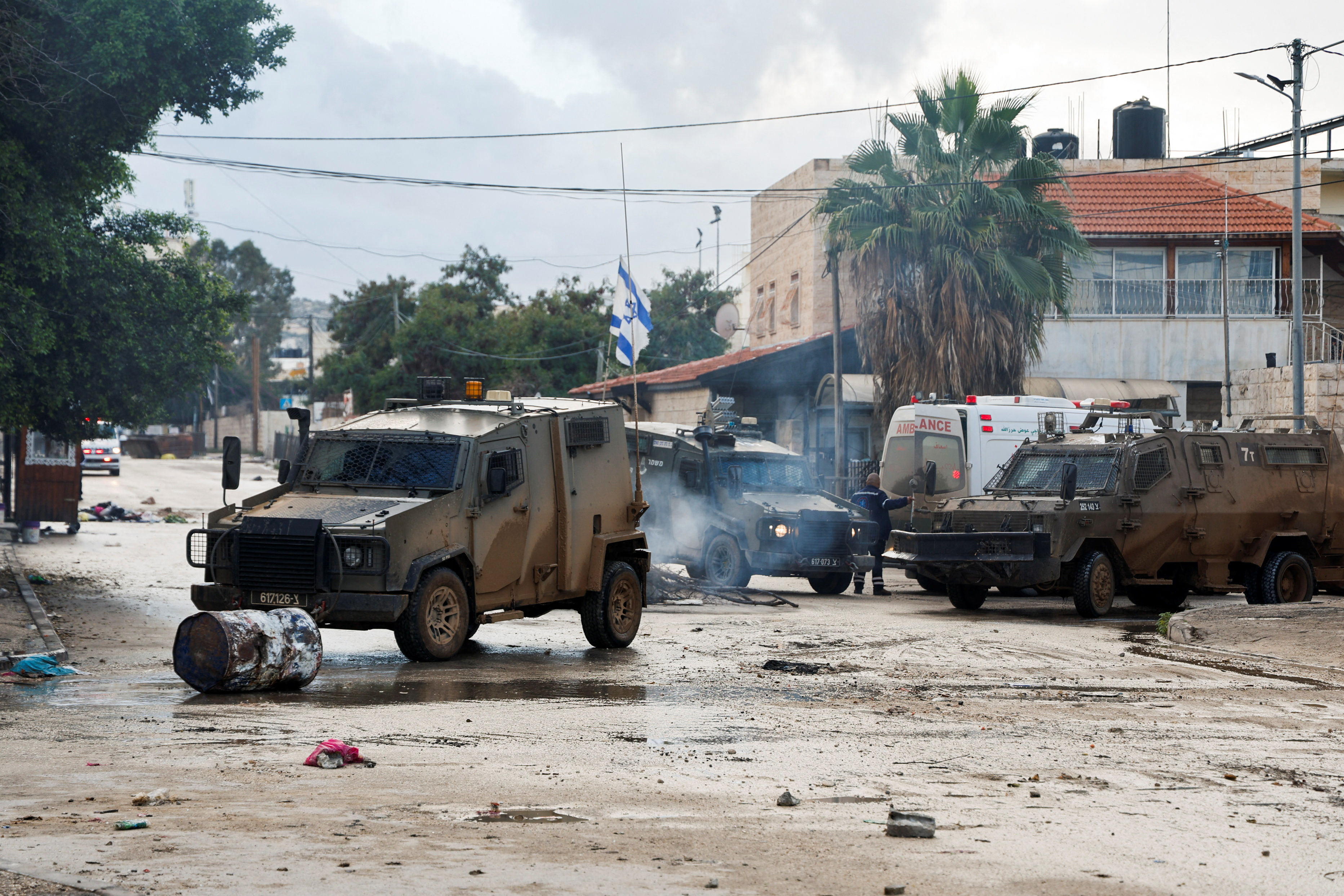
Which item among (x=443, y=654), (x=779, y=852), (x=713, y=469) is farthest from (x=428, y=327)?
(x=779, y=852)

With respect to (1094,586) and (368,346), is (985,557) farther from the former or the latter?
(368,346)

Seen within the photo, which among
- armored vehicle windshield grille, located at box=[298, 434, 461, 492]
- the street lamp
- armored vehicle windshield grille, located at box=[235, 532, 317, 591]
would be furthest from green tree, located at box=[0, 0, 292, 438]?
the street lamp

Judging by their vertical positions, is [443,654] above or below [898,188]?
below

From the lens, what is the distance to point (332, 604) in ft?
35.2

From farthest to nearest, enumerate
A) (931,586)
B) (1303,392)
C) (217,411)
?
(217,411), (1303,392), (931,586)

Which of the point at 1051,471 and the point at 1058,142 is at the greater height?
the point at 1058,142

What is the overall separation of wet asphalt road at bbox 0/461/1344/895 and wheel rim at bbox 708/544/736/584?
20.2 ft

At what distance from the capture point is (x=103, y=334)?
16.8 m

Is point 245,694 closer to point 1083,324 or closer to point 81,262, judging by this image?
point 81,262

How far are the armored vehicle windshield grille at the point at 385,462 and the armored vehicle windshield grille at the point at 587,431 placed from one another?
1.31 m

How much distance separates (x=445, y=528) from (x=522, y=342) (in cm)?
4464

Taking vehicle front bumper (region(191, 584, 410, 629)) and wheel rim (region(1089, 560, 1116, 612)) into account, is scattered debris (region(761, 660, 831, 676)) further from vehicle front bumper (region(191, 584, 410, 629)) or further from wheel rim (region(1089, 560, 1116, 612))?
wheel rim (region(1089, 560, 1116, 612))

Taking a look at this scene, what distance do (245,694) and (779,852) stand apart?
5406 mm

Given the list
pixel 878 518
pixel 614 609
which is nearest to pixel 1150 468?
pixel 878 518
